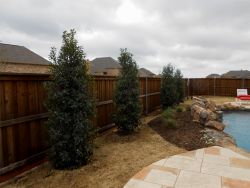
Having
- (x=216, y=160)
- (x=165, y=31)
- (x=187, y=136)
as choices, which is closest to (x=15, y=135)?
(x=216, y=160)

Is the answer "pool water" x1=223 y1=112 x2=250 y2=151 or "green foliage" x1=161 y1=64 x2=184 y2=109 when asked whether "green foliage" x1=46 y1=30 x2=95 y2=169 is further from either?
"green foliage" x1=161 y1=64 x2=184 y2=109

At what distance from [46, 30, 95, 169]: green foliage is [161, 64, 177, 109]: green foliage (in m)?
8.47

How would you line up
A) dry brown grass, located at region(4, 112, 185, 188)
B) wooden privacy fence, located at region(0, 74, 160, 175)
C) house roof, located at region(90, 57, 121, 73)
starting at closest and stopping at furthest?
dry brown grass, located at region(4, 112, 185, 188)
wooden privacy fence, located at region(0, 74, 160, 175)
house roof, located at region(90, 57, 121, 73)

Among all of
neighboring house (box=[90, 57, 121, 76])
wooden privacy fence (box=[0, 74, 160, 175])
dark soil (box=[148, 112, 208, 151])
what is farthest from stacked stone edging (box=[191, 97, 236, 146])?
neighboring house (box=[90, 57, 121, 76])

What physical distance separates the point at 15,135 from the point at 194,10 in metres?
9.32

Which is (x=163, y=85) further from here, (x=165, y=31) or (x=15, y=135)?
(x=15, y=135)

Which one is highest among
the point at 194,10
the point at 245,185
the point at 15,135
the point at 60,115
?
the point at 194,10

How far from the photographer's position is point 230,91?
24.1m

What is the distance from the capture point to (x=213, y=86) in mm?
25031

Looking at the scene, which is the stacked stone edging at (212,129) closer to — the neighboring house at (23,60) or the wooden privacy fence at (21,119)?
the wooden privacy fence at (21,119)

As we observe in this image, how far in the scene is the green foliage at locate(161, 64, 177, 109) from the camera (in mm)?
12492

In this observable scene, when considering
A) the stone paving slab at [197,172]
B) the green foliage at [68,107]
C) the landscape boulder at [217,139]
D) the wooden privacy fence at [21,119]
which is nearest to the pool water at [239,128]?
the landscape boulder at [217,139]

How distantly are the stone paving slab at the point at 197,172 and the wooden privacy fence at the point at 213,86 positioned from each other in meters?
19.4

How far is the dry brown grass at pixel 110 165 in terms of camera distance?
3885mm
